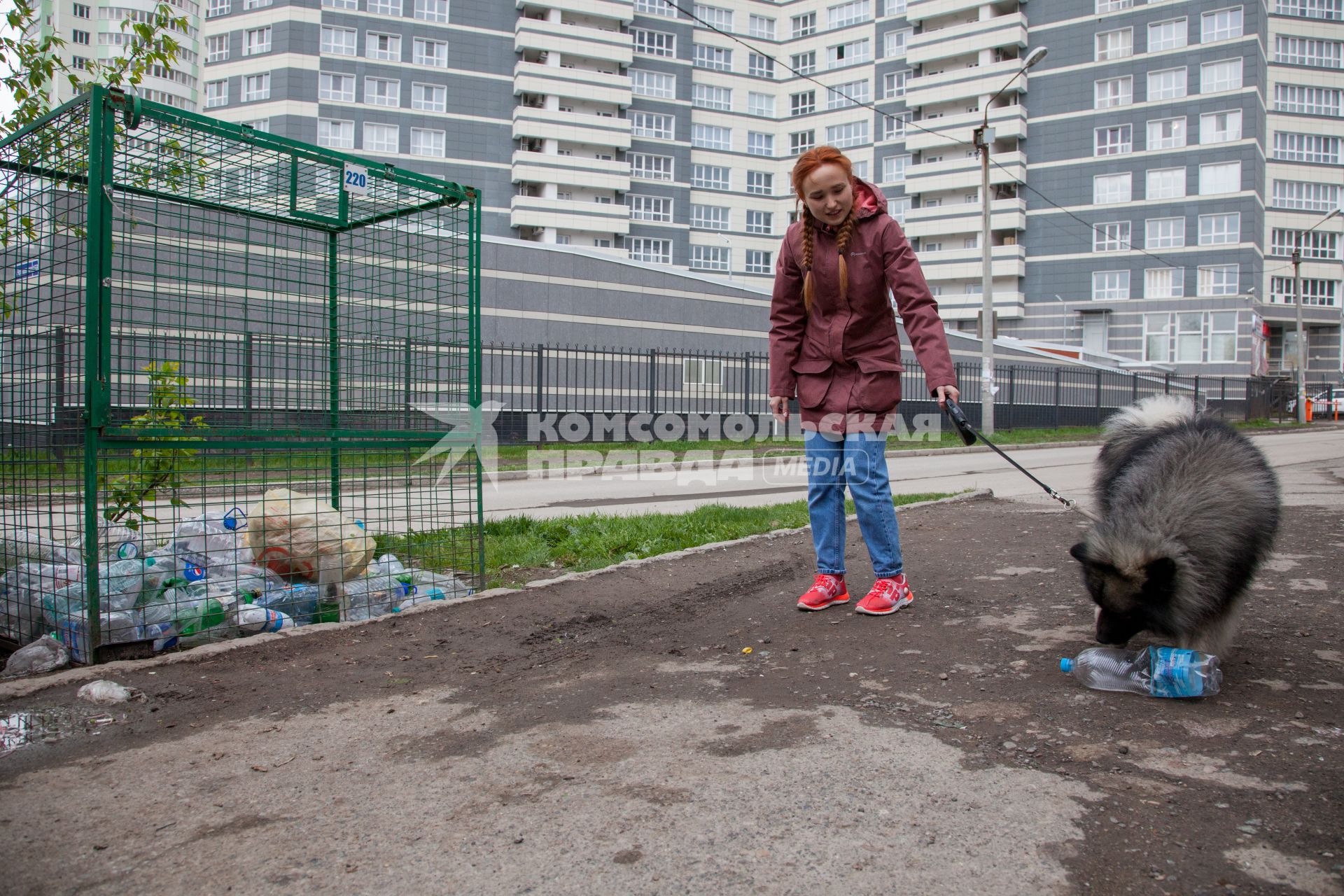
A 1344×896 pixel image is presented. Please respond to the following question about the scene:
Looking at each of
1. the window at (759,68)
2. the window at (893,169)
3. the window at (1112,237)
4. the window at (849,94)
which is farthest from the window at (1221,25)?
the window at (759,68)

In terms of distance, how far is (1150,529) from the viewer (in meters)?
3.18

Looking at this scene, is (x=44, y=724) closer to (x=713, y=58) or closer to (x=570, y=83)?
(x=570, y=83)

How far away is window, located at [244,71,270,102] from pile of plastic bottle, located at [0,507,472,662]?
159 ft

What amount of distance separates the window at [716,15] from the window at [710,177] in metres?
8.93

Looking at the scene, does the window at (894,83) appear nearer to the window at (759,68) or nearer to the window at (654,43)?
the window at (759,68)

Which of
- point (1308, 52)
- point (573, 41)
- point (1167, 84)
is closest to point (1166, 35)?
point (1167, 84)

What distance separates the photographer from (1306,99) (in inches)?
1874

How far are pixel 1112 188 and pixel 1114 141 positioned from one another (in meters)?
2.55

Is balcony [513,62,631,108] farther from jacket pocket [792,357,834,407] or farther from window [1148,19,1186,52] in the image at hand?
jacket pocket [792,357,834,407]

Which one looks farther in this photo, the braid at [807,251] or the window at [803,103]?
the window at [803,103]

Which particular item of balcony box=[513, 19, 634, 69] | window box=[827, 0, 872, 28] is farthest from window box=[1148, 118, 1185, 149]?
balcony box=[513, 19, 634, 69]

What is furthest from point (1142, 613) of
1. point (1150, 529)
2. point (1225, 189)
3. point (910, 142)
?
point (910, 142)

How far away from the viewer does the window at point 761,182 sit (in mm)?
57406

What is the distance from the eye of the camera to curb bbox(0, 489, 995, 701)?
3367 millimetres
